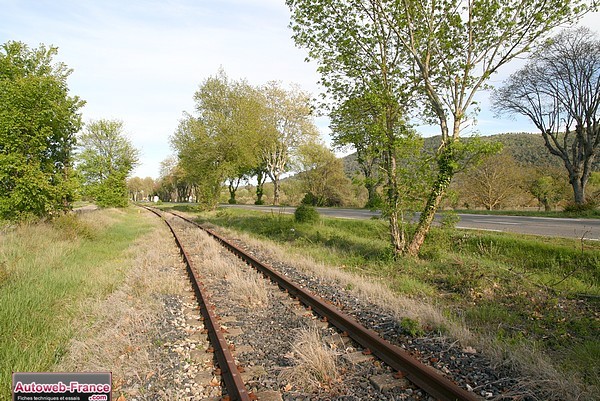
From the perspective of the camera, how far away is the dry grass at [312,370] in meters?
3.65

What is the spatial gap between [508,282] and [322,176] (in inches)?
1496

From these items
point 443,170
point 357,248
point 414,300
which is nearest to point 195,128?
point 357,248

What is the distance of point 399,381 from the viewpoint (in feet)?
12.0

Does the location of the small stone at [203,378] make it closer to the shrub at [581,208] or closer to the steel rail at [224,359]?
the steel rail at [224,359]

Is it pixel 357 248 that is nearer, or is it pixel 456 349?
pixel 456 349

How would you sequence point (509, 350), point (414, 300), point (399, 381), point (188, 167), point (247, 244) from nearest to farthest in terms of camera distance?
1. point (399, 381)
2. point (509, 350)
3. point (414, 300)
4. point (247, 244)
5. point (188, 167)

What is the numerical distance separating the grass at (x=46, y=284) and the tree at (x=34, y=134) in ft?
3.11

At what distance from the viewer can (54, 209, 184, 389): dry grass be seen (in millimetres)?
4086

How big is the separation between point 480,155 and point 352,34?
4.62 m

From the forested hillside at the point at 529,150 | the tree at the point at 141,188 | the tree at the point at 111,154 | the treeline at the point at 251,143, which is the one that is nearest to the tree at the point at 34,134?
the treeline at the point at 251,143

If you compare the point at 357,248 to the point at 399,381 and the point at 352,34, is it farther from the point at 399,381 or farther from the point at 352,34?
the point at 399,381

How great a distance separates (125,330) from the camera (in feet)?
16.6

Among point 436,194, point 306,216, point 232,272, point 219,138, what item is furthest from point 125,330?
point 219,138

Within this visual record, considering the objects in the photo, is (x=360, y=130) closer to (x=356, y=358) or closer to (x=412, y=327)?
(x=412, y=327)
